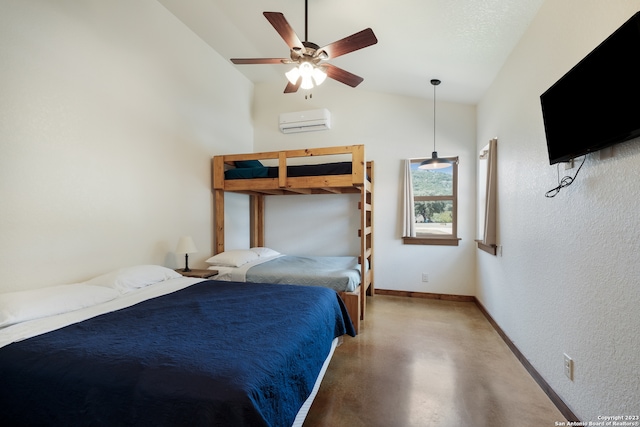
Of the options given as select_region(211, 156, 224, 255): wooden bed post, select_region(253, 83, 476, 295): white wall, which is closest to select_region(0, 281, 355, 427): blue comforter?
select_region(211, 156, 224, 255): wooden bed post

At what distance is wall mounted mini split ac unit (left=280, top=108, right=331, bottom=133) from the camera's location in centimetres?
430

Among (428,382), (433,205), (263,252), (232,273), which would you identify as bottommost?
(428,382)

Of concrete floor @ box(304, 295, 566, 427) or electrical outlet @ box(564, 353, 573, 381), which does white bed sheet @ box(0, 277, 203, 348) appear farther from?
electrical outlet @ box(564, 353, 573, 381)

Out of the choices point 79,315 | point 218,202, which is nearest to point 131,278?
point 79,315

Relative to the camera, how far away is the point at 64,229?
6.81 feet

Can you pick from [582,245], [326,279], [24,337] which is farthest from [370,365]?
[24,337]

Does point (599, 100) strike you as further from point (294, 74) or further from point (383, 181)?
point (383, 181)

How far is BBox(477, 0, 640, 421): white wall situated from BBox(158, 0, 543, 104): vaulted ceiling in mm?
240

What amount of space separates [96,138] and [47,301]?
1313 mm

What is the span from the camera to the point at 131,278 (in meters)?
2.18

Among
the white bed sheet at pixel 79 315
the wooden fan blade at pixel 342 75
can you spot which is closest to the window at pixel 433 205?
the wooden fan blade at pixel 342 75

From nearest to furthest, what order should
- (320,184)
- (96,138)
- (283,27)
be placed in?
(283,27) < (96,138) < (320,184)

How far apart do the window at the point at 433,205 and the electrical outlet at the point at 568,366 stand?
239 centimetres

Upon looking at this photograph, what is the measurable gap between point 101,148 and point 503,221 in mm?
3686
